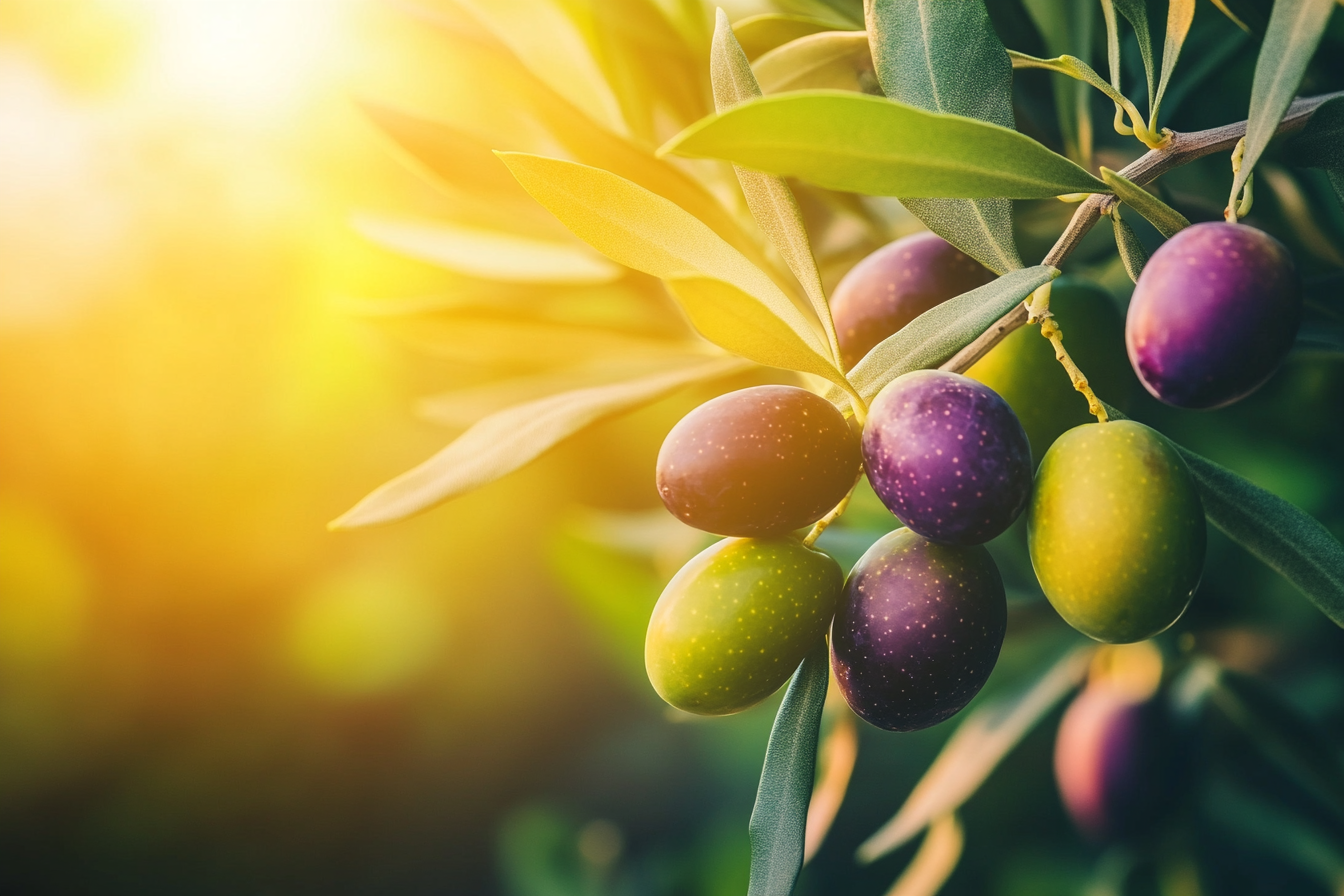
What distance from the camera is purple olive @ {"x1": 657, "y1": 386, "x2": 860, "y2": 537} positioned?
355 millimetres

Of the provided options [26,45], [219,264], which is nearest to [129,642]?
[219,264]

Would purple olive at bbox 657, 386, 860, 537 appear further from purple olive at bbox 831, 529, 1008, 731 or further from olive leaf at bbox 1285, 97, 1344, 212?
olive leaf at bbox 1285, 97, 1344, 212

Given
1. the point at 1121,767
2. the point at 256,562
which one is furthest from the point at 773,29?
the point at 256,562

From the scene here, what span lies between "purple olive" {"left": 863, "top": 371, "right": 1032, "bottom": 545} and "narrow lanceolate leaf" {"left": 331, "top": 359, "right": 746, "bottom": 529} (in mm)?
200

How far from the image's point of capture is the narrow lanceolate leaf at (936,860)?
746 millimetres

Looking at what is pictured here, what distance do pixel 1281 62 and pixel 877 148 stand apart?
16cm

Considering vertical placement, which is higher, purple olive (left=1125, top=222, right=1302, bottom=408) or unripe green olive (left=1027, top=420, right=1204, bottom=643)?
purple olive (left=1125, top=222, right=1302, bottom=408)

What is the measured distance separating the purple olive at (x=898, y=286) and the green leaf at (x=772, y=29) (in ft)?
0.49

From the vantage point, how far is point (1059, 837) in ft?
3.29

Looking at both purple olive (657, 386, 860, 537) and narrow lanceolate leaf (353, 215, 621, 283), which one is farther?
narrow lanceolate leaf (353, 215, 621, 283)

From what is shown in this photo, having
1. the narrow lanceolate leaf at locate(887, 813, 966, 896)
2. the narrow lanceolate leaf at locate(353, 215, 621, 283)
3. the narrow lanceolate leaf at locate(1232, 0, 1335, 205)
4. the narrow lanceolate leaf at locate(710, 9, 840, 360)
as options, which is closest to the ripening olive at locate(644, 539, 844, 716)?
the narrow lanceolate leaf at locate(710, 9, 840, 360)

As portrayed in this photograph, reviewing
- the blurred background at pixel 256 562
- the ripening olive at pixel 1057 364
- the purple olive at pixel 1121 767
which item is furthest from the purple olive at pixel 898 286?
the blurred background at pixel 256 562

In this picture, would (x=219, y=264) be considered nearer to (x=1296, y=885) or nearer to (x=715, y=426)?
(x=715, y=426)

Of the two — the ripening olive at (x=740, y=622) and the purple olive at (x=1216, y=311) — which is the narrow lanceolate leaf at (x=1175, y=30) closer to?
the purple olive at (x=1216, y=311)
